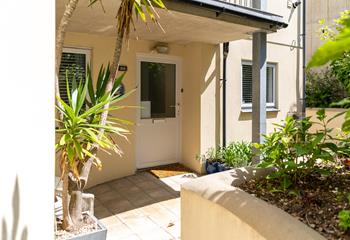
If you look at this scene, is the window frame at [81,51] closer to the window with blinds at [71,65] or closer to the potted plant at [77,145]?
the window with blinds at [71,65]

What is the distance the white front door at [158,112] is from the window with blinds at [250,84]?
67.1 inches

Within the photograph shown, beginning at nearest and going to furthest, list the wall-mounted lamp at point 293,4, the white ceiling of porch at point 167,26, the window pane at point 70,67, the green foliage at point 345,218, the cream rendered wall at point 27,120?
the green foliage at point 345,218, the cream rendered wall at point 27,120, the white ceiling of porch at point 167,26, the window pane at point 70,67, the wall-mounted lamp at point 293,4

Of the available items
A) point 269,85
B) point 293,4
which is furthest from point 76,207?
point 293,4

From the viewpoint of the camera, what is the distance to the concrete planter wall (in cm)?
201

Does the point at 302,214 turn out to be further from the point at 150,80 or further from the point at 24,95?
the point at 150,80

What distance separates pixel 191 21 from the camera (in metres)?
→ 4.91

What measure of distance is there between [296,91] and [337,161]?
5606 mm

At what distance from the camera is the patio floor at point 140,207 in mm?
4066

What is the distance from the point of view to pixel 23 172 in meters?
2.19

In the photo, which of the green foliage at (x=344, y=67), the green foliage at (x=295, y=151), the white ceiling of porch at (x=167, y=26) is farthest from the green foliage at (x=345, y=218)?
the white ceiling of porch at (x=167, y=26)

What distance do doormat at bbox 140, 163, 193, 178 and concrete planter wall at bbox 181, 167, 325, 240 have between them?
3420mm

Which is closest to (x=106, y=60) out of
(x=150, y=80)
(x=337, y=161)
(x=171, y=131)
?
(x=150, y=80)

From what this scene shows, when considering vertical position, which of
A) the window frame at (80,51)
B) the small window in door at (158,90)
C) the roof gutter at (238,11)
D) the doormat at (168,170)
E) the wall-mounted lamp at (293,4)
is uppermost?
the wall-mounted lamp at (293,4)

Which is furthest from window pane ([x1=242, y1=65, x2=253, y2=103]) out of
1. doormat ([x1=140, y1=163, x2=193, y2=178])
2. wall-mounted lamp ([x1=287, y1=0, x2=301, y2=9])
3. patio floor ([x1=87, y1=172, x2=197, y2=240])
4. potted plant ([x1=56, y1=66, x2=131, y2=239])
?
potted plant ([x1=56, y1=66, x2=131, y2=239])
